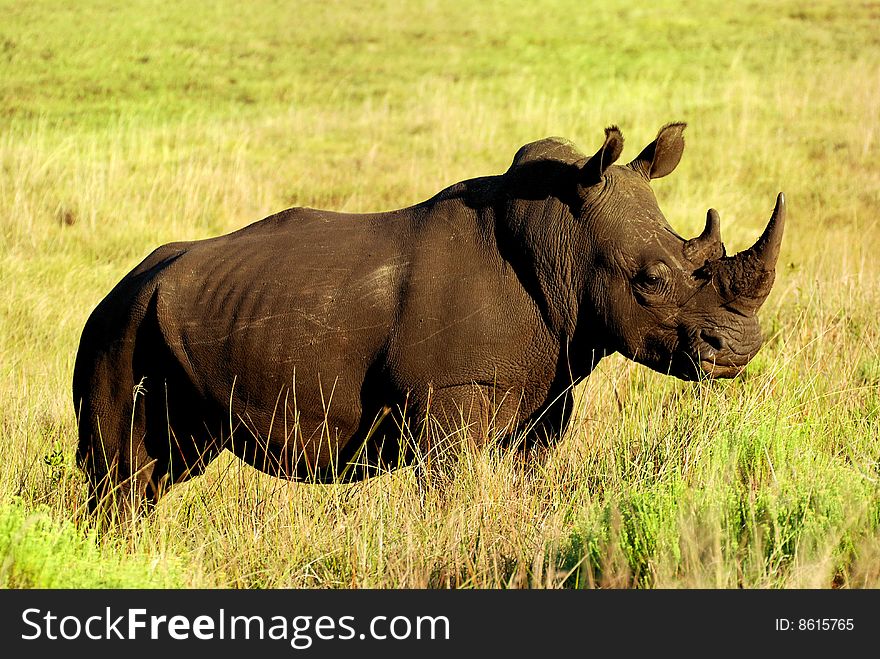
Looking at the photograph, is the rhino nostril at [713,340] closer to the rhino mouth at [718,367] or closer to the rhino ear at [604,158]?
the rhino mouth at [718,367]

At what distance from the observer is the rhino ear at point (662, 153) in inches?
190

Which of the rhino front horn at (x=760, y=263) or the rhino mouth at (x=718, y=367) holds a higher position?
the rhino front horn at (x=760, y=263)

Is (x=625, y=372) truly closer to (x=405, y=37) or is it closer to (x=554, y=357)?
(x=554, y=357)

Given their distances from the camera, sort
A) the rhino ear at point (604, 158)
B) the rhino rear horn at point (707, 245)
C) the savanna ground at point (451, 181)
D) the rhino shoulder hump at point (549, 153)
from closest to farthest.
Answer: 1. the savanna ground at point (451, 181)
2. the rhino ear at point (604, 158)
3. the rhino rear horn at point (707, 245)
4. the rhino shoulder hump at point (549, 153)

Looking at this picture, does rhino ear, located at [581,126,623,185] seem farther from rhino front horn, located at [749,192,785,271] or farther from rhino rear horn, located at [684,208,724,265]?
rhino front horn, located at [749,192,785,271]

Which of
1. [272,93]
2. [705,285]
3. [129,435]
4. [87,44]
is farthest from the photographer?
[87,44]

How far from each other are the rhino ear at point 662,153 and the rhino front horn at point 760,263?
1.68 ft

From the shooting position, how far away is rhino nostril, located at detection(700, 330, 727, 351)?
4.53 meters

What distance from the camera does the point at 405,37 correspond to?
27188mm

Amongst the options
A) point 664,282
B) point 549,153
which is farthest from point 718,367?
point 549,153

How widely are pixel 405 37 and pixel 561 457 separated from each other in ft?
75.8

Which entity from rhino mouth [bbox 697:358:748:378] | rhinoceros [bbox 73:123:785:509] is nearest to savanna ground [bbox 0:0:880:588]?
rhinoceros [bbox 73:123:785:509]

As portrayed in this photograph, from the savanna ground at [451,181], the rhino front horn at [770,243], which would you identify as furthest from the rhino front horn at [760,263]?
the savanna ground at [451,181]
